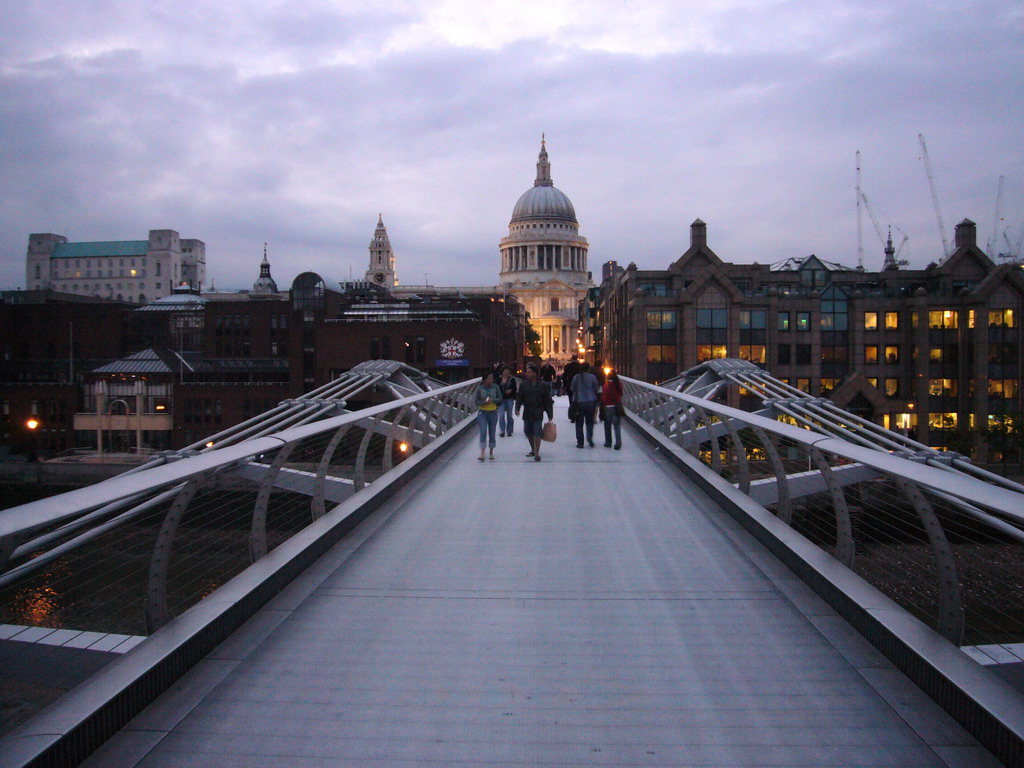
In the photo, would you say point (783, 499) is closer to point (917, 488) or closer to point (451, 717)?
point (917, 488)

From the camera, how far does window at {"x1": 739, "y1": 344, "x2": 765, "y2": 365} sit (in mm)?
53125

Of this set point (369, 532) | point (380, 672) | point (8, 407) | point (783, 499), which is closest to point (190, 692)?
point (380, 672)

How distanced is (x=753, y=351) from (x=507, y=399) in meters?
40.3

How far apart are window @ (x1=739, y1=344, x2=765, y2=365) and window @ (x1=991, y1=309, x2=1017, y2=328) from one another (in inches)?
569

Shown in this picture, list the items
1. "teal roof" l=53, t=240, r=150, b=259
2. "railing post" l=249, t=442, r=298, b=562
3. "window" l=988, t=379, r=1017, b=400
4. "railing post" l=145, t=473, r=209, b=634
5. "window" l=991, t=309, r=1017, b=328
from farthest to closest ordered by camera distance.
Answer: "teal roof" l=53, t=240, r=150, b=259 → "window" l=991, t=309, r=1017, b=328 → "window" l=988, t=379, r=1017, b=400 → "railing post" l=249, t=442, r=298, b=562 → "railing post" l=145, t=473, r=209, b=634

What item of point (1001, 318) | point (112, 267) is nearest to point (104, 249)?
point (112, 267)

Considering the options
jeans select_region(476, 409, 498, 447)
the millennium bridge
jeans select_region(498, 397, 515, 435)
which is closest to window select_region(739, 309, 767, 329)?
jeans select_region(498, 397, 515, 435)

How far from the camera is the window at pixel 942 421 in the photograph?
5284 centimetres

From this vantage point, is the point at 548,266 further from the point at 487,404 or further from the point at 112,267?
the point at 487,404

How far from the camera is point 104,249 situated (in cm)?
17462

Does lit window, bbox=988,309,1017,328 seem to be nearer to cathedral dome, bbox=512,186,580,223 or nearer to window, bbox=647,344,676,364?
window, bbox=647,344,676,364

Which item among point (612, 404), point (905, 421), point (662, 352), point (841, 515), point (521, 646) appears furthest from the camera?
point (662, 352)

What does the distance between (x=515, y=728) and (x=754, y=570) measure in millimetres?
3016

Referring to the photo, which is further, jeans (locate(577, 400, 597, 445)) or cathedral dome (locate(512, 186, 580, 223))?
cathedral dome (locate(512, 186, 580, 223))
